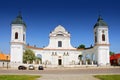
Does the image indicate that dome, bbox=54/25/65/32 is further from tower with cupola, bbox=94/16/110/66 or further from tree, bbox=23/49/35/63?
tree, bbox=23/49/35/63

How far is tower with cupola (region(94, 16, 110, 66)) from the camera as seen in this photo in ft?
226

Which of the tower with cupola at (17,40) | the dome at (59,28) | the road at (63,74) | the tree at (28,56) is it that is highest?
the dome at (59,28)

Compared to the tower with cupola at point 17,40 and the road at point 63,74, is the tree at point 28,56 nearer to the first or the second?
the tower with cupola at point 17,40

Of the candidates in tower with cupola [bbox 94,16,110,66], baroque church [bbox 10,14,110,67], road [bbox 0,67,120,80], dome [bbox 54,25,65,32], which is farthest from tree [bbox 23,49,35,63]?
road [bbox 0,67,120,80]

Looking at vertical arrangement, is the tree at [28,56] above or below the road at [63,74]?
above

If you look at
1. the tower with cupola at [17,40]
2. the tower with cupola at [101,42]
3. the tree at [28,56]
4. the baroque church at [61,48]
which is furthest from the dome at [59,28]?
the tree at [28,56]

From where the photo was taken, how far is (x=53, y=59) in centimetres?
7706

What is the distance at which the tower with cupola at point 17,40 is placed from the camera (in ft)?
220

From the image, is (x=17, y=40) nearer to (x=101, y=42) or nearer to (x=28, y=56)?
(x=28, y=56)

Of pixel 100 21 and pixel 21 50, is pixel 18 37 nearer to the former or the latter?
pixel 21 50

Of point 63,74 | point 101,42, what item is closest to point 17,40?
point 101,42

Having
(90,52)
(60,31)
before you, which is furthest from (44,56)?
(90,52)

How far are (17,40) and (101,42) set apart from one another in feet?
82.5

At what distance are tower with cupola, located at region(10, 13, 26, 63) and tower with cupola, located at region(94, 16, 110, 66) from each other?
2247 cm
